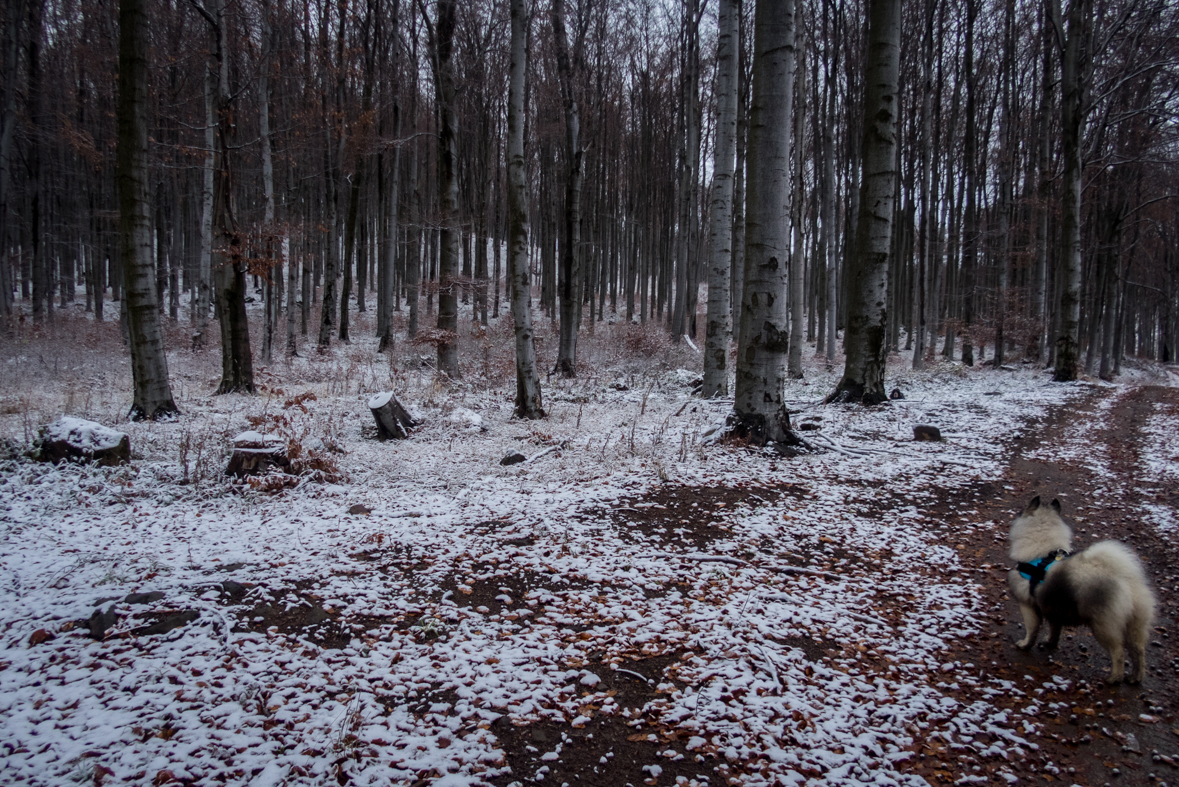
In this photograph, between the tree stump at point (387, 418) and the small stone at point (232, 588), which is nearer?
the small stone at point (232, 588)

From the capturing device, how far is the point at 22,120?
18188 mm

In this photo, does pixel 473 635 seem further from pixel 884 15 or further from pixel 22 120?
pixel 22 120

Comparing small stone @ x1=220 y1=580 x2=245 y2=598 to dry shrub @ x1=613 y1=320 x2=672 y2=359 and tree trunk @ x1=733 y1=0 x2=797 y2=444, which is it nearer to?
tree trunk @ x1=733 y1=0 x2=797 y2=444

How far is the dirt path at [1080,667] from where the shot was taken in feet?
7.97

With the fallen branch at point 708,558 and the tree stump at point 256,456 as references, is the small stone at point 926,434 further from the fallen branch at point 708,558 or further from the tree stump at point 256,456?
the tree stump at point 256,456

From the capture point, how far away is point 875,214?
9969mm

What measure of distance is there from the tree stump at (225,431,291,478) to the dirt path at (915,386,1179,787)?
6151 mm

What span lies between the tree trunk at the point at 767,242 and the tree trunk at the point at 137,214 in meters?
8.23

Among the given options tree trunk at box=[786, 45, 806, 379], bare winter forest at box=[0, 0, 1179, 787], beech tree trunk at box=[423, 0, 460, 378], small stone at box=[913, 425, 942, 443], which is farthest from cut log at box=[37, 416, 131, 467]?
tree trunk at box=[786, 45, 806, 379]

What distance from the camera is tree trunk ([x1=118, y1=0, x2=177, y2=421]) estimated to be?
302 inches

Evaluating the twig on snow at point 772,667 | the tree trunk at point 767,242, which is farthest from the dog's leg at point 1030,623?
the tree trunk at point 767,242

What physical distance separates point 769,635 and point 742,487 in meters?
2.78

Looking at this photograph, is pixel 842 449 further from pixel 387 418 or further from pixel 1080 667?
pixel 387 418

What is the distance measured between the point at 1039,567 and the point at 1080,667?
0.57m
